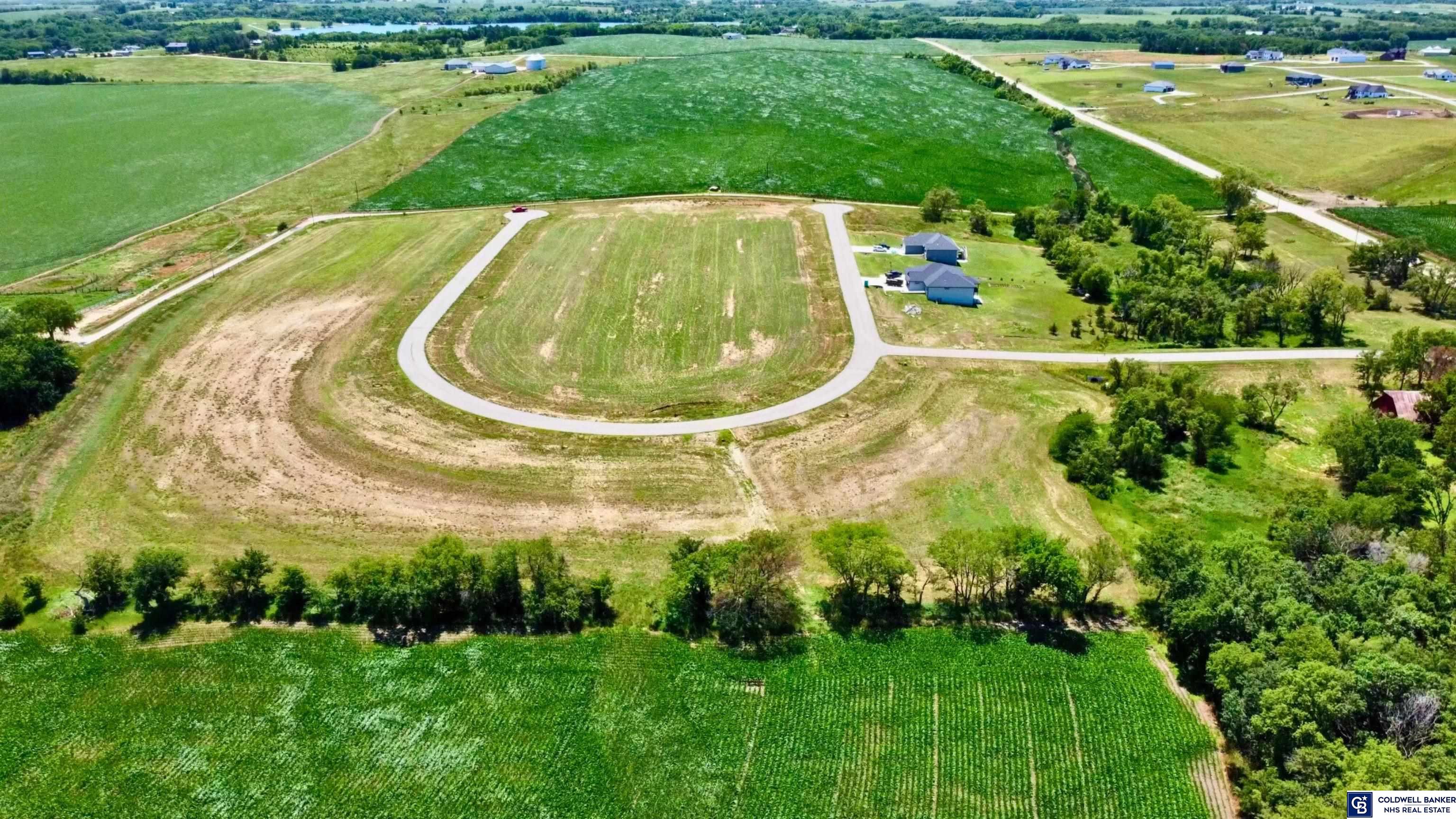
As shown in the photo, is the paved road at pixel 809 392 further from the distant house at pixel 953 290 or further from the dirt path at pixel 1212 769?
the dirt path at pixel 1212 769

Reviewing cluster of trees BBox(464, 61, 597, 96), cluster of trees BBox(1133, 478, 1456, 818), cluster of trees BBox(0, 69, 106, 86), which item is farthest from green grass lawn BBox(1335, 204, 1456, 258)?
cluster of trees BBox(0, 69, 106, 86)

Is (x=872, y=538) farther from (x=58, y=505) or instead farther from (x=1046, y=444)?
(x=58, y=505)

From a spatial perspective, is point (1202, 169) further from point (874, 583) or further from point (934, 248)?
point (874, 583)

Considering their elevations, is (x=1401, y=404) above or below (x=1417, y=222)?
below

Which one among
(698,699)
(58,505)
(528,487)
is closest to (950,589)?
(698,699)

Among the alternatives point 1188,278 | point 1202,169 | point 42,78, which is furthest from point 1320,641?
point 42,78

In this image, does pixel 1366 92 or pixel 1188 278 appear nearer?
pixel 1188 278

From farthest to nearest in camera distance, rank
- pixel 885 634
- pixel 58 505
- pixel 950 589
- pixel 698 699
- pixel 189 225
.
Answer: pixel 189 225 < pixel 58 505 < pixel 950 589 < pixel 885 634 < pixel 698 699
